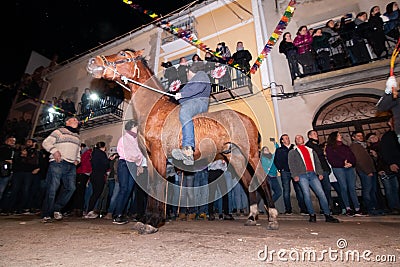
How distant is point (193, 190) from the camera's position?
607 centimetres

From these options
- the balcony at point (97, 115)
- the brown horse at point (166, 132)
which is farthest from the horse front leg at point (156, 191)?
the balcony at point (97, 115)

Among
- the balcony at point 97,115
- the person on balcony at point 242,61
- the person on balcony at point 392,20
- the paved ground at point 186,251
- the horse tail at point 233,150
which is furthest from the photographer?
the balcony at point 97,115

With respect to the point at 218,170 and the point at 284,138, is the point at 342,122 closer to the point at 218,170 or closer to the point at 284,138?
the point at 284,138

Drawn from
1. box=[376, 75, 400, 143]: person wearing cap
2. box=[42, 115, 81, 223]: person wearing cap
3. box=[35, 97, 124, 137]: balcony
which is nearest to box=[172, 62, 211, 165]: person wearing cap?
box=[42, 115, 81, 223]: person wearing cap

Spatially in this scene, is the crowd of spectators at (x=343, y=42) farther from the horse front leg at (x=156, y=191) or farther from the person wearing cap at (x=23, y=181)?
the person wearing cap at (x=23, y=181)

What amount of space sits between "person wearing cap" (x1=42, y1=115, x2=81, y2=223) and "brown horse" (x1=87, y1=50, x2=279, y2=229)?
202 cm

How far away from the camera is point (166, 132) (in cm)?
362

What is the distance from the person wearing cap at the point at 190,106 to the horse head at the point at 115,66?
93 cm

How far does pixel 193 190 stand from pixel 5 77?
12125 millimetres

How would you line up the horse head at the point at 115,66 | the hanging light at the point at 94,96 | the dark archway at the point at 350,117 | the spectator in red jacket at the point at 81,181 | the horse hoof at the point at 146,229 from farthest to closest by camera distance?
the hanging light at the point at 94,96 → the dark archway at the point at 350,117 → the spectator in red jacket at the point at 81,181 → the horse head at the point at 115,66 → the horse hoof at the point at 146,229

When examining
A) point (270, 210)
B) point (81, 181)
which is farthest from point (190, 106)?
point (81, 181)

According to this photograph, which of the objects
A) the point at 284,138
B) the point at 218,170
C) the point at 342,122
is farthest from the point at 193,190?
the point at 342,122

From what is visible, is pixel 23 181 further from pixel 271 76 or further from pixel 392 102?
pixel 271 76

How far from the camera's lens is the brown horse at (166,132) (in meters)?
3.51
